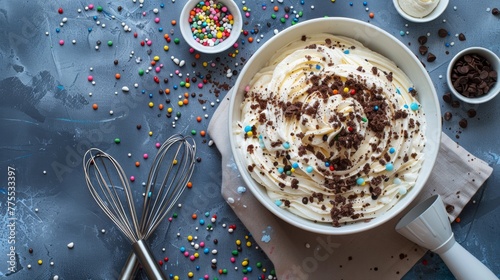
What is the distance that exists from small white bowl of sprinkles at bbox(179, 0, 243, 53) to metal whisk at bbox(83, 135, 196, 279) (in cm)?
45

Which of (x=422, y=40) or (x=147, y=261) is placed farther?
(x=422, y=40)

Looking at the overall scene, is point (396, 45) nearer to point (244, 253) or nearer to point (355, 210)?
point (355, 210)

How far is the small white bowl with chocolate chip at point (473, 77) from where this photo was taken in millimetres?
2582

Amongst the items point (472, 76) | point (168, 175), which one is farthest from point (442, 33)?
point (168, 175)

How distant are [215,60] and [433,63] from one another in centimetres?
99

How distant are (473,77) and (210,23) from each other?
120 cm

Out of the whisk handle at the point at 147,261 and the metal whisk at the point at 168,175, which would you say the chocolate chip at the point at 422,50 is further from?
the whisk handle at the point at 147,261

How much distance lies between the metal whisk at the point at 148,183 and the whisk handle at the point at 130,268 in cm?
12

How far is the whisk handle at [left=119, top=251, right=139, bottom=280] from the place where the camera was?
2.56m

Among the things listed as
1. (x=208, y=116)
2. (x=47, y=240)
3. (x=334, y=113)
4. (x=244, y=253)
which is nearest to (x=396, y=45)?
(x=334, y=113)

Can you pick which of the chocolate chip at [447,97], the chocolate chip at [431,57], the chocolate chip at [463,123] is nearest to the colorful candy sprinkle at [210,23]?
the chocolate chip at [431,57]

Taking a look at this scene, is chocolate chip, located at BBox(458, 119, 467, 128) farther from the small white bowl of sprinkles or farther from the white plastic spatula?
the small white bowl of sprinkles

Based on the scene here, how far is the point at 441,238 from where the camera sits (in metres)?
2.40

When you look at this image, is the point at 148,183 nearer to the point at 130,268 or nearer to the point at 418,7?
the point at 130,268
